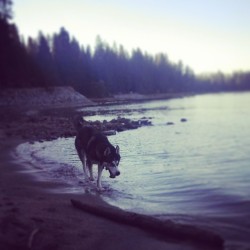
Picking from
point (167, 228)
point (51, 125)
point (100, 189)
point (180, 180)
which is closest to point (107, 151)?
point (100, 189)

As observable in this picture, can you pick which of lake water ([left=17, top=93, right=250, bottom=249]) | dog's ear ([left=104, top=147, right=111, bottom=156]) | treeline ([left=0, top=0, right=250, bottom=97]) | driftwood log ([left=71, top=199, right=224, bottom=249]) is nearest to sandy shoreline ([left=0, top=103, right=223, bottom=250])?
driftwood log ([left=71, top=199, right=224, bottom=249])

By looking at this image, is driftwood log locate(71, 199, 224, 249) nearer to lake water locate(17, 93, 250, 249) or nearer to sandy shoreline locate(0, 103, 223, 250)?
sandy shoreline locate(0, 103, 223, 250)

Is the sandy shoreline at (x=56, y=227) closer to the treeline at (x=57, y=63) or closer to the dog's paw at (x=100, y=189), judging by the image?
the dog's paw at (x=100, y=189)

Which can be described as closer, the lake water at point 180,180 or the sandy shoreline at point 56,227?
the sandy shoreline at point 56,227


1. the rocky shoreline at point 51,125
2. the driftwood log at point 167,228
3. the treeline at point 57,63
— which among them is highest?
the treeline at point 57,63

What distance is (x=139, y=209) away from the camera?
27.1 ft

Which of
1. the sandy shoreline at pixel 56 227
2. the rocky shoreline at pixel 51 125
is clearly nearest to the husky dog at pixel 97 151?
the sandy shoreline at pixel 56 227

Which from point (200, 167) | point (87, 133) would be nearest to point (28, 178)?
point (87, 133)

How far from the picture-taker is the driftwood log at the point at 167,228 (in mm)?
5781

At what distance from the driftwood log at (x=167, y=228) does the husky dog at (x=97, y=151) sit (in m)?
2.87

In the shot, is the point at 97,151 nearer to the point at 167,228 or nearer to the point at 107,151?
the point at 107,151

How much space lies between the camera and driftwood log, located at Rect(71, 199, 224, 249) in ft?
19.0

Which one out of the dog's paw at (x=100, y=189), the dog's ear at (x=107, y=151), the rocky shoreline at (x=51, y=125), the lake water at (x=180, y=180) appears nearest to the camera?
the lake water at (x=180, y=180)

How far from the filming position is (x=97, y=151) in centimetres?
1055
